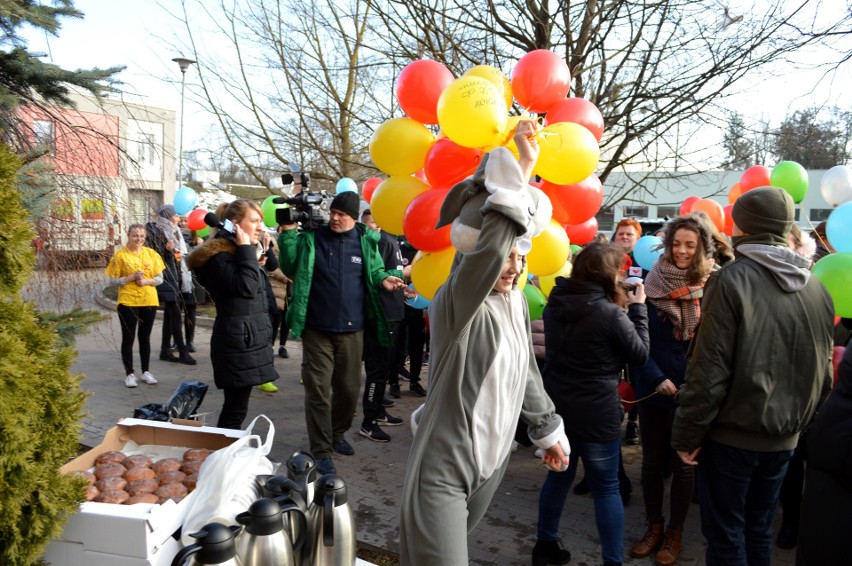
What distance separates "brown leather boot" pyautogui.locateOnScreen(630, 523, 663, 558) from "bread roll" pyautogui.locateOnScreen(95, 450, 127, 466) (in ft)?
9.12

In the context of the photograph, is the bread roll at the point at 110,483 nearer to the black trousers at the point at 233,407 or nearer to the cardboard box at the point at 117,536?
the cardboard box at the point at 117,536

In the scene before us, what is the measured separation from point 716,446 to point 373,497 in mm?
2283

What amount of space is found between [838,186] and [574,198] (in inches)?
110

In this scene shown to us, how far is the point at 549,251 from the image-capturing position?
358cm

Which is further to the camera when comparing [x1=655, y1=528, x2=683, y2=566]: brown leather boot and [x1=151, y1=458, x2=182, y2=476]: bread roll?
[x1=655, y1=528, x2=683, y2=566]: brown leather boot

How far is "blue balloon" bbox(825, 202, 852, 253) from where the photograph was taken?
3.51 m

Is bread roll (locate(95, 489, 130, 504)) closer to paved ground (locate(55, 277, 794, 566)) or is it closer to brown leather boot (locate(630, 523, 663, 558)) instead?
paved ground (locate(55, 277, 794, 566))

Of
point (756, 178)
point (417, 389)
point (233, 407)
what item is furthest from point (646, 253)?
point (233, 407)

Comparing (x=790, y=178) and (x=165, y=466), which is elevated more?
(x=790, y=178)

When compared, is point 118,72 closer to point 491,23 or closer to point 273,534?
point 273,534

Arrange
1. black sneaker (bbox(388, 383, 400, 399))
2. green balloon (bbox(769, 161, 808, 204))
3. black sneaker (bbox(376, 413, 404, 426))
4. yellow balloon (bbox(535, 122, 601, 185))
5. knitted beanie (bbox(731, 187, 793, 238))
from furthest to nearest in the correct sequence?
1. black sneaker (bbox(388, 383, 400, 399))
2. black sneaker (bbox(376, 413, 404, 426))
3. green balloon (bbox(769, 161, 808, 204))
4. yellow balloon (bbox(535, 122, 601, 185))
5. knitted beanie (bbox(731, 187, 793, 238))

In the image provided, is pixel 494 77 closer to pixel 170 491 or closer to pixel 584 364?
pixel 584 364

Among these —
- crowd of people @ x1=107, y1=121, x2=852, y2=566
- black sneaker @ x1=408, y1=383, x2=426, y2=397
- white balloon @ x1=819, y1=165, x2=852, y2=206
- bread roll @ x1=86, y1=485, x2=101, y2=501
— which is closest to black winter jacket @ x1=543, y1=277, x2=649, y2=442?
crowd of people @ x1=107, y1=121, x2=852, y2=566

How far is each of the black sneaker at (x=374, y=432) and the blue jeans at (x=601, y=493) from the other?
85.8 inches
